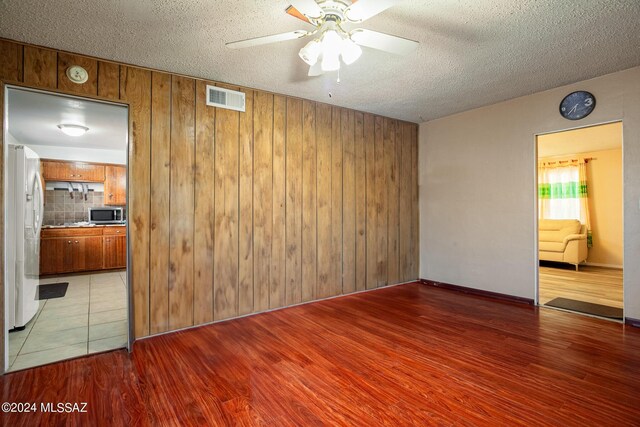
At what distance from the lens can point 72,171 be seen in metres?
6.15

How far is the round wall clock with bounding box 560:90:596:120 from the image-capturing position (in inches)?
131

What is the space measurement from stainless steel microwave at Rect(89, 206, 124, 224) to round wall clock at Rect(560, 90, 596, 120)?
7.71 meters

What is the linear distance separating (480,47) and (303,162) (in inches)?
83.6

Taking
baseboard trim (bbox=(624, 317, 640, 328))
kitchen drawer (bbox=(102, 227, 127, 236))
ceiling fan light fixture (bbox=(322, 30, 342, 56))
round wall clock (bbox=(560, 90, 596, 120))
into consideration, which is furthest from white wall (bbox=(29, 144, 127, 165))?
baseboard trim (bbox=(624, 317, 640, 328))

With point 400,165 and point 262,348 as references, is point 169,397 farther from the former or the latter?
point 400,165

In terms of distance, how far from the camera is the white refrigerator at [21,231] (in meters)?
2.73

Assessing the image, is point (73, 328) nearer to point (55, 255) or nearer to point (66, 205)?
point (55, 255)

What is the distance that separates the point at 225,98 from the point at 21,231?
88.6 inches

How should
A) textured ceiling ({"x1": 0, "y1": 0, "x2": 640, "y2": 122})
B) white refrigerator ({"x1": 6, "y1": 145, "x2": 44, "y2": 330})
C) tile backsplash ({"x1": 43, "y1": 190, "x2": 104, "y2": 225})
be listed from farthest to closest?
tile backsplash ({"x1": 43, "y1": 190, "x2": 104, "y2": 225}), white refrigerator ({"x1": 6, "y1": 145, "x2": 44, "y2": 330}), textured ceiling ({"x1": 0, "y1": 0, "x2": 640, "y2": 122})

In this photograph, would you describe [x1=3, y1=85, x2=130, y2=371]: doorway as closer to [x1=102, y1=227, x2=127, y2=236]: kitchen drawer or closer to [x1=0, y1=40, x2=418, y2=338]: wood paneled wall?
[x1=102, y1=227, x2=127, y2=236]: kitchen drawer

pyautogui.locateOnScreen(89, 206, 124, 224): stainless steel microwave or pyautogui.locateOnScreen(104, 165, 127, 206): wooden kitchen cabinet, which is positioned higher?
pyautogui.locateOnScreen(104, 165, 127, 206): wooden kitchen cabinet

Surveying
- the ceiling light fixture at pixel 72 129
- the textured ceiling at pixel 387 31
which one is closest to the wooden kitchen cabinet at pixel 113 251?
the ceiling light fixture at pixel 72 129

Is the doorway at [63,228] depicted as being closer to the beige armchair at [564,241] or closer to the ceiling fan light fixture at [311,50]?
the ceiling fan light fixture at [311,50]

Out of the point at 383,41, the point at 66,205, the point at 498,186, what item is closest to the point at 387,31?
the point at 383,41
